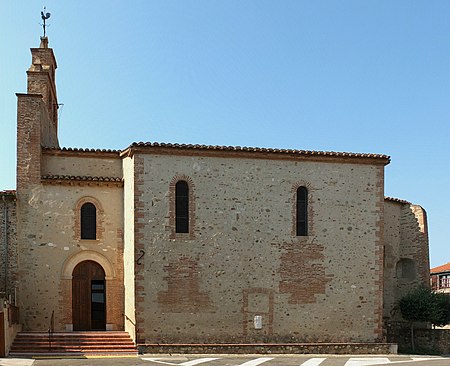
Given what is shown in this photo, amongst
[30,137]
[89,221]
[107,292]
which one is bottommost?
[107,292]

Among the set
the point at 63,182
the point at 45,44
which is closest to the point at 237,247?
the point at 63,182

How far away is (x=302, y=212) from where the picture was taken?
70.6ft

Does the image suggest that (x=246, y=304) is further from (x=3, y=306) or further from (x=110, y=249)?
(x=3, y=306)

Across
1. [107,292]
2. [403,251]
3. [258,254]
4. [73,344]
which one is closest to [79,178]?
[107,292]

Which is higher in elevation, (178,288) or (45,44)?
(45,44)

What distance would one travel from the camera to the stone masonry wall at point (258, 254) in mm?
20094

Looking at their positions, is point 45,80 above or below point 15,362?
above

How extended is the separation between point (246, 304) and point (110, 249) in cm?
607

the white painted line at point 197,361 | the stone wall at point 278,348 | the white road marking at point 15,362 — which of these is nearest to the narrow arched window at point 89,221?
the stone wall at point 278,348

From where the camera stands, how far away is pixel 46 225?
70.1 ft

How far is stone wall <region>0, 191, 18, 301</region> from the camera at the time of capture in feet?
67.5

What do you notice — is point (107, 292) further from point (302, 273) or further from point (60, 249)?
point (302, 273)

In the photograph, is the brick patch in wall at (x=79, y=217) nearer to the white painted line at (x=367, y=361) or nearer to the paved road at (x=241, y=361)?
the paved road at (x=241, y=361)

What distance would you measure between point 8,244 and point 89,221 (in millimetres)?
3222
